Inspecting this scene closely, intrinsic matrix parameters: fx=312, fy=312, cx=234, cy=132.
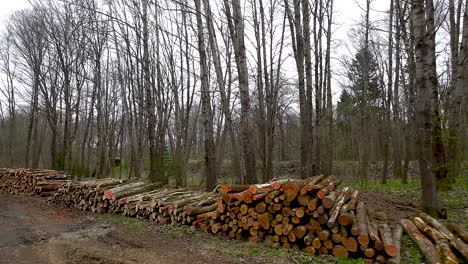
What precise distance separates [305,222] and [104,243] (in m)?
3.95

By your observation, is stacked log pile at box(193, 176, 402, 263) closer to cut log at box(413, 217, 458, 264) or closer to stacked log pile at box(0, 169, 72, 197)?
cut log at box(413, 217, 458, 264)

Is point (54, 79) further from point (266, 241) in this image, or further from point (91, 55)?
point (266, 241)

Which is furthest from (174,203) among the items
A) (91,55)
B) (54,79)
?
(54,79)

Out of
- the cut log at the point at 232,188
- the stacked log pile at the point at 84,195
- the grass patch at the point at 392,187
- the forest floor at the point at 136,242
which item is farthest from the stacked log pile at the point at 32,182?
the grass patch at the point at 392,187

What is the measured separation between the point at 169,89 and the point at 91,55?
621 cm

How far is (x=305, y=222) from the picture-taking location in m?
5.43

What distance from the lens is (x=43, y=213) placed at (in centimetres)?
968

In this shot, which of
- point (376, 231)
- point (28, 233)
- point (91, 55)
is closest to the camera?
point (376, 231)

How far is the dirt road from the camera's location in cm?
530

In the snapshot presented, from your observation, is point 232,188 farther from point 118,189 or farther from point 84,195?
point 84,195

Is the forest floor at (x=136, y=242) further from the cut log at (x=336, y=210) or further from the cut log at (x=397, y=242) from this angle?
the cut log at (x=336, y=210)

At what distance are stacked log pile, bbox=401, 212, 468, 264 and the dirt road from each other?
7.42 ft

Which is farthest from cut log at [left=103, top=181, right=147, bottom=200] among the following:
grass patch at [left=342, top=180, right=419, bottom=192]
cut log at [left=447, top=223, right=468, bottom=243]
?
grass patch at [left=342, top=180, right=419, bottom=192]

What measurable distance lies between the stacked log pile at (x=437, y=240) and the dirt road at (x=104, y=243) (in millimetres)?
2263
